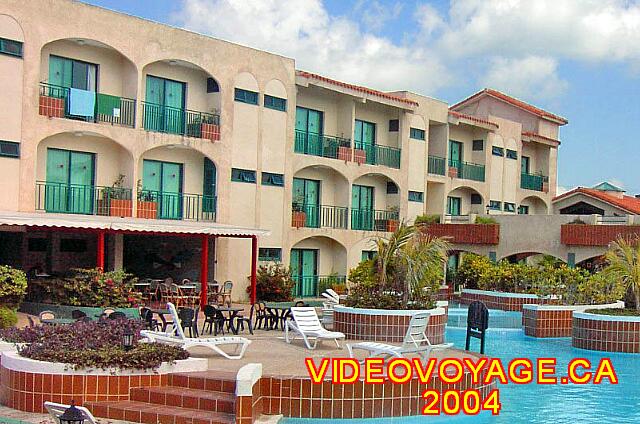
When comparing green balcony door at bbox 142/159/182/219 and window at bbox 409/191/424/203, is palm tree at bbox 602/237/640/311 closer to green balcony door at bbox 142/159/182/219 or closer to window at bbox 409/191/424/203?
green balcony door at bbox 142/159/182/219

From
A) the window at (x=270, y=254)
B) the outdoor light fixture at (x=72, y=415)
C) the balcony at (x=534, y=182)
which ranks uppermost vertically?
the balcony at (x=534, y=182)

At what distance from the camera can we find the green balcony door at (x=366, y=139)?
3800 centimetres

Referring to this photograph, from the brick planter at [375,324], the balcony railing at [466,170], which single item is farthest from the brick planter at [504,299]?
the balcony railing at [466,170]

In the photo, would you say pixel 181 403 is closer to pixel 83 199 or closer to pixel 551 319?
pixel 551 319

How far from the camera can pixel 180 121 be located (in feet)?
98.4

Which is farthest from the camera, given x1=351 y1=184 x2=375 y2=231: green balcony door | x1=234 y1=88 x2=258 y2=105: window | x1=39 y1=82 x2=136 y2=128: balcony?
x1=351 y1=184 x2=375 y2=231: green balcony door

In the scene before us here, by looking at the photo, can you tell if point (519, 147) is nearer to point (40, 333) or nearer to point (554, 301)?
point (554, 301)

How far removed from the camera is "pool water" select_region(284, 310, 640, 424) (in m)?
13.1

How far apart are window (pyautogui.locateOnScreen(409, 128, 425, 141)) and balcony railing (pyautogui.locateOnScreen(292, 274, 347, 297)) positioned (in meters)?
8.27

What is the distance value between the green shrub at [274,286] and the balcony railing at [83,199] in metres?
6.25

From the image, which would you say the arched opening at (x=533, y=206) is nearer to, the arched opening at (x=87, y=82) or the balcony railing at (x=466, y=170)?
the balcony railing at (x=466, y=170)

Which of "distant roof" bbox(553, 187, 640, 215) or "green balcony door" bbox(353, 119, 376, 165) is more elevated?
"green balcony door" bbox(353, 119, 376, 165)

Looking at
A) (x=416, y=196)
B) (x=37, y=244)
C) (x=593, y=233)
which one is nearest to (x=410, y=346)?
(x=37, y=244)

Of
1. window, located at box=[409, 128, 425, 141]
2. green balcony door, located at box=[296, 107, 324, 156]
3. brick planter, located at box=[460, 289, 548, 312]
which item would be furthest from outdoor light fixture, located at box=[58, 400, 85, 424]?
window, located at box=[409, 128, 425, 141]
